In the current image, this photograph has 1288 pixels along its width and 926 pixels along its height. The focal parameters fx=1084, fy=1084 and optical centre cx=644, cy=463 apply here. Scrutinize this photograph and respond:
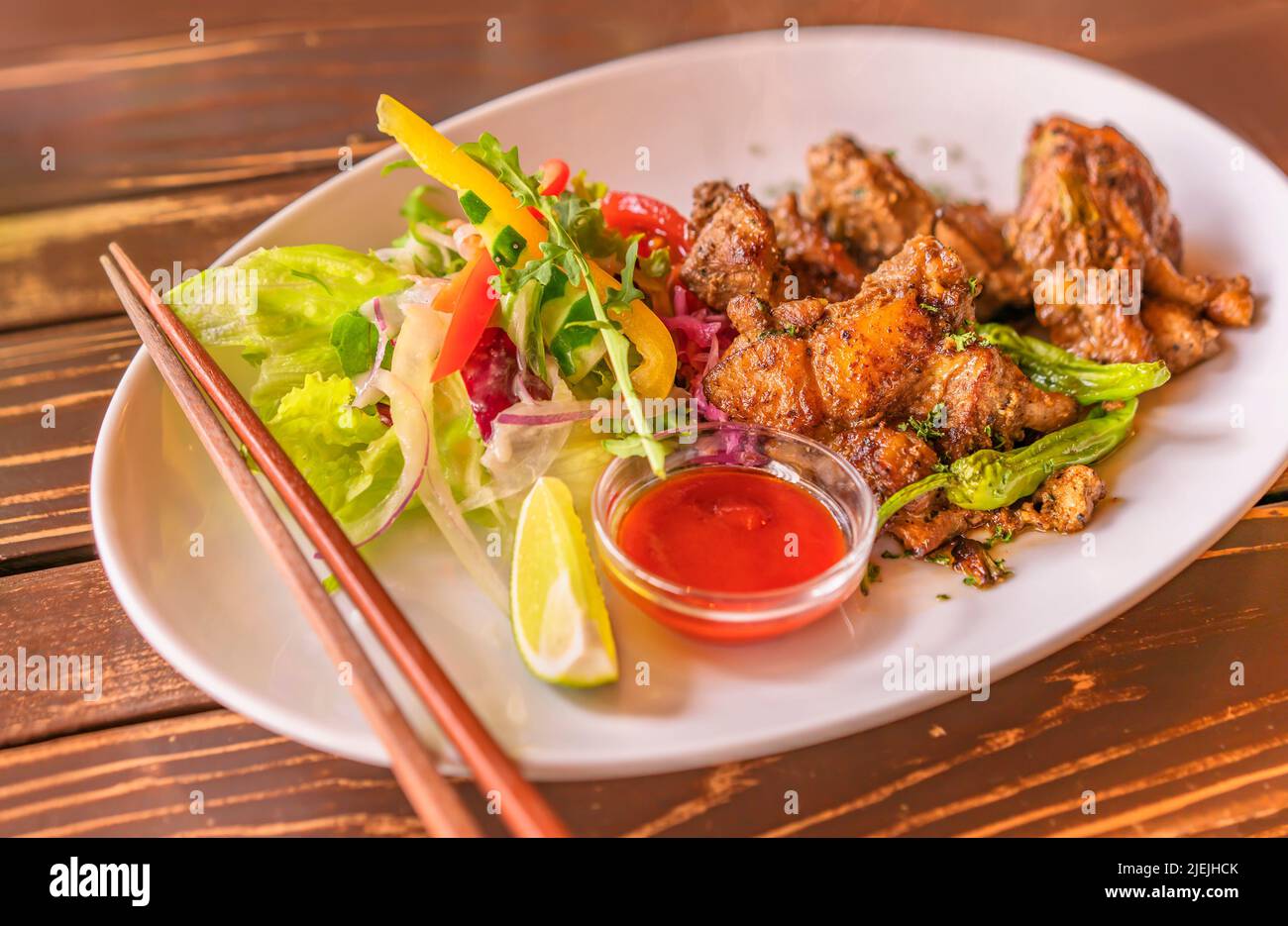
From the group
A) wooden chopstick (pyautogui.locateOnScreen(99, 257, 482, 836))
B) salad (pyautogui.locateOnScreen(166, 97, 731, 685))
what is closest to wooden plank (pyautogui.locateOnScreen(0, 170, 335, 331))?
salad (pyautogui.locateOnScreen(166, 97, 731, 685))

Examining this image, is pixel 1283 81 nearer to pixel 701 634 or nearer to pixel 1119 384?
pixel 1119 384

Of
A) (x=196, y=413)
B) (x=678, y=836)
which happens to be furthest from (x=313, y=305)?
(x=678, y=836)

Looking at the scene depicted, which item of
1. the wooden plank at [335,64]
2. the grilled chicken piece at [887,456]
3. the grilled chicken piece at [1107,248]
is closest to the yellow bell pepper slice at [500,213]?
the grilled chicken piece at [887,456]

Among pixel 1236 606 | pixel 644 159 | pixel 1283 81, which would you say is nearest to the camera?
pixel 1236 606

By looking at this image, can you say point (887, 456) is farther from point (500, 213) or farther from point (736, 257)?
point (500, 213)

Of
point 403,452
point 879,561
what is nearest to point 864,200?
point 879,561

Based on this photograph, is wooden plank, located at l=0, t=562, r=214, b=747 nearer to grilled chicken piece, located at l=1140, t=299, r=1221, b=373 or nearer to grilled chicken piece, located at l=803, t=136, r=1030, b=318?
grilled chicken piece, located at l=803, t=136, r=1030, b=318
